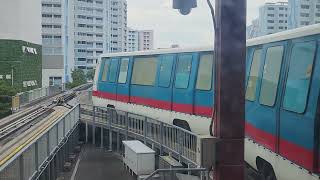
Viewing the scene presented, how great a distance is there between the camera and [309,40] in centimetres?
537

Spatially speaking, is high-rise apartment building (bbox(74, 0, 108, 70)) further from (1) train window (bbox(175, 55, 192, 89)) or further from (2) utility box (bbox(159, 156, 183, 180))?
(2) utility box (bbox(159, 156, 183, 180))

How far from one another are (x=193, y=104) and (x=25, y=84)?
3227 centimetres

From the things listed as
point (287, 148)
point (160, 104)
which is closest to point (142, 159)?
point (160, 104)

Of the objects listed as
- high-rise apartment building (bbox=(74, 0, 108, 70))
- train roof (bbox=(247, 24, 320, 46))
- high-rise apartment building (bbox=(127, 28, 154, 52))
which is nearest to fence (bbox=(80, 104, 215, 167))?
train roof (bbox=(247, 24, 320, 46))

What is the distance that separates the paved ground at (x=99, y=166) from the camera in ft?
46.7

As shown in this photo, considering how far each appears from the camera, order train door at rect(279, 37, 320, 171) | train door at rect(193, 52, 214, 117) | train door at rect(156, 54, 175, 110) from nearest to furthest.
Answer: train door at rect(279, 37, 320, 171), train door at rect(193, 52, 214, 117), train door at rect(156, 54, 175, 110)

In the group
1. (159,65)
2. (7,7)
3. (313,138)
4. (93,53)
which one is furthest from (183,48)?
(93,53)

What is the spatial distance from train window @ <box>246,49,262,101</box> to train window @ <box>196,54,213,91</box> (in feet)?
7.68

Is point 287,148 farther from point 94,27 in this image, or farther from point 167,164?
point 94,27

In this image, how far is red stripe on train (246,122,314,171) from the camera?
5.06 metres

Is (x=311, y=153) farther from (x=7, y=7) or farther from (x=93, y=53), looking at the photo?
(x=93, y=53)

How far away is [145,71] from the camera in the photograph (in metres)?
13.8

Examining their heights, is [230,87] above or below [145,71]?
below

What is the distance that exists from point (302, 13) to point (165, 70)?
588 centimetres
